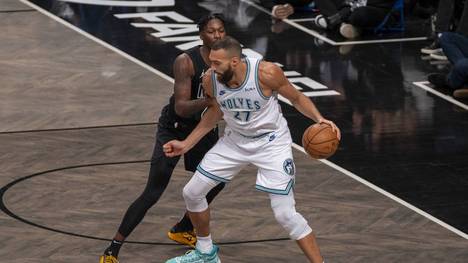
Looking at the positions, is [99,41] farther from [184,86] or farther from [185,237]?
[184,86]

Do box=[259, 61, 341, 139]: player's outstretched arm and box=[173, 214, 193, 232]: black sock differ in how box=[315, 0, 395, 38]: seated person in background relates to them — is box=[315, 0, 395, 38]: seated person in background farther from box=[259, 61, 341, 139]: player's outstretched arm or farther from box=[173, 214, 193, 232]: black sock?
box=[259, 61, 341, 139]: player's outstretched arm

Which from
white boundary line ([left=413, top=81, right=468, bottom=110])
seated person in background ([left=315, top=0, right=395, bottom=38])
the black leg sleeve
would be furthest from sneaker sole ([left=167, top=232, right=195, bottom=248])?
seated person in background ([left=315, top=0, right=395, bottom=38])

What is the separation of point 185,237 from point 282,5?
9.90 metres

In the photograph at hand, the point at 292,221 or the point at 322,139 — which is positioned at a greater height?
the point at 322,139

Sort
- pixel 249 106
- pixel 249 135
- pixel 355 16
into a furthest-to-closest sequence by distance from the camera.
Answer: pixel 355 16 → pixel 249 135 → pixel 249 106

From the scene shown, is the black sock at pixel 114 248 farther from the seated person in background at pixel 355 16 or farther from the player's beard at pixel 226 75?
the seated person in background at pixel 355 16

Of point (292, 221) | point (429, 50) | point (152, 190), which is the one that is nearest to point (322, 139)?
point (292, 221)

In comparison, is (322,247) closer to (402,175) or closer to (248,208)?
(248,208)

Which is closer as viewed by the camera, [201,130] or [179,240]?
[201,130]

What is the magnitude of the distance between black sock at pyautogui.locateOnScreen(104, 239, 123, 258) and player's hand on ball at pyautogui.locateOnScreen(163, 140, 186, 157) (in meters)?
0.94

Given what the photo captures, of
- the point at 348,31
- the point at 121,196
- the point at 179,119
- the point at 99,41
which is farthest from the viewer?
the point at 348,31

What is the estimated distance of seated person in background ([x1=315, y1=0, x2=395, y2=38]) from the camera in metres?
19.6

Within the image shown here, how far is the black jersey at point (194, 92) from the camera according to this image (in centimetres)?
1085

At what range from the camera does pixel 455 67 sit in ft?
54.9
